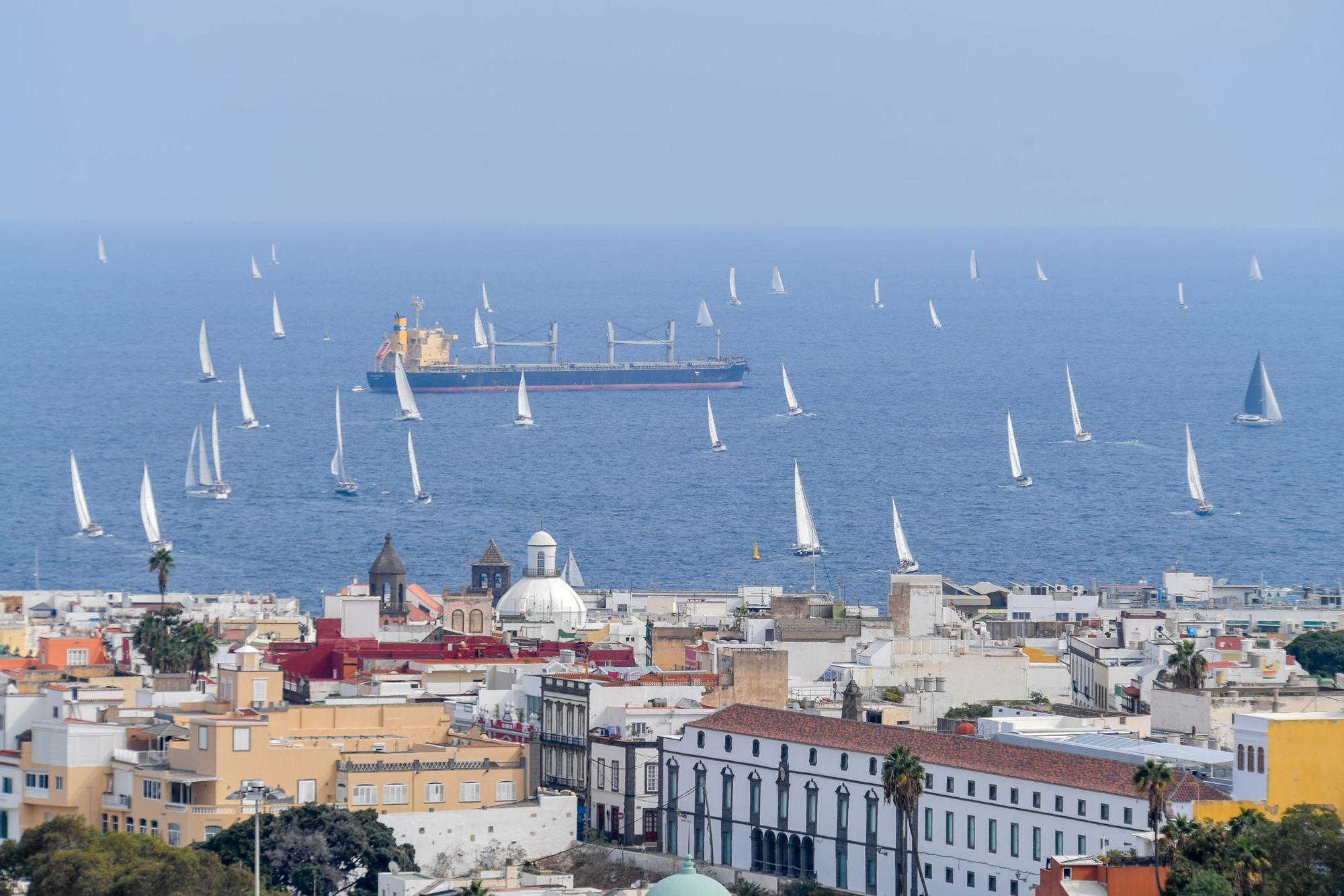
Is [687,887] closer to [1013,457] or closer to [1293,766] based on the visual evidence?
[1293,766]

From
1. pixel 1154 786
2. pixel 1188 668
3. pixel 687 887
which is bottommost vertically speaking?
pixel 687 887

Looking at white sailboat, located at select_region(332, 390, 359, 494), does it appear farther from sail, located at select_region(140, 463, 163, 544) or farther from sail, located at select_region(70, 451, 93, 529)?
sail, located at select_region(140, 463, 163, 544)

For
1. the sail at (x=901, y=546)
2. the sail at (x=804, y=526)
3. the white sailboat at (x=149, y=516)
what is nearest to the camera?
the sail at (x=901, y=546)

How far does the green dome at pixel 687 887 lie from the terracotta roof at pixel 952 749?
9632mm

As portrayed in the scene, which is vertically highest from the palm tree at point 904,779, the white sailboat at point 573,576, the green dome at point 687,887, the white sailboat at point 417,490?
the white sailboat at point 417,490

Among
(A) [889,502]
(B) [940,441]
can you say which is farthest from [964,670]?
(B) [940,441]

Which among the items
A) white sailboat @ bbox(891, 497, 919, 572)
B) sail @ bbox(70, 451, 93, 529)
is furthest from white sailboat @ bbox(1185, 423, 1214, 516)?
sail @ bbox(70, 451, 93, 529)

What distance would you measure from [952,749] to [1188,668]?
11.3 m

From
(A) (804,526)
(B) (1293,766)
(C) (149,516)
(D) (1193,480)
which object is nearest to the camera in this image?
(B) (1293,766)

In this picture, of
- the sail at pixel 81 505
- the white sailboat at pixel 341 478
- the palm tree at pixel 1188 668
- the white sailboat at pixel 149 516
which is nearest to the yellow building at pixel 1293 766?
the palm tree at pixel 1188 668

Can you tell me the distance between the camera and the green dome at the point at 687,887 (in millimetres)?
43656

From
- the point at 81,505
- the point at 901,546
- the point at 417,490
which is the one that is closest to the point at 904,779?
the point at 901,546

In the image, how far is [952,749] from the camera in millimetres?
57594

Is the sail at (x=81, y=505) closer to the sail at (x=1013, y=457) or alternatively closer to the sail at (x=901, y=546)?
the sail at (x=901, y=546)
